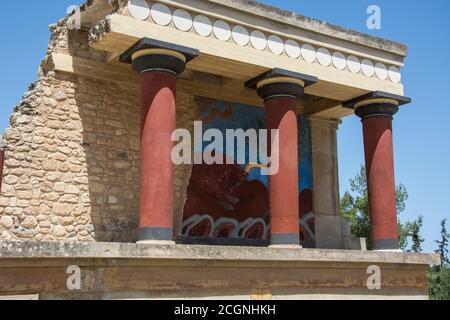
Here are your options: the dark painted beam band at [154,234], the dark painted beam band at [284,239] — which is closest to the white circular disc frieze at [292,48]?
the dark painted beam band at [284,239]

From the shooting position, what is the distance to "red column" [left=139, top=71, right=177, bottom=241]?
7.42 meters

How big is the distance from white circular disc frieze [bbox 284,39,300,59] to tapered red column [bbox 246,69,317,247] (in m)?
0.39

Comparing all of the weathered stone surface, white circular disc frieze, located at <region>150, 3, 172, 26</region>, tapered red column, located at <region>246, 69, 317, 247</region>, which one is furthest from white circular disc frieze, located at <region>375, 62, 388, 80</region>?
the weathered stone surface

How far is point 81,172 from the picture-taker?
8852mm

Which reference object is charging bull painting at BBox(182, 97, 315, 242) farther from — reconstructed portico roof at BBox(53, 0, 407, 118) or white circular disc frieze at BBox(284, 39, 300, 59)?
white circular disc frieze at BBox(284, 39, 300, 59)

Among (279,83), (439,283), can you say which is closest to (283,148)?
(279,83)

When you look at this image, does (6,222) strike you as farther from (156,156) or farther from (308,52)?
(308,52)

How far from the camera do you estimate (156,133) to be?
759 cm

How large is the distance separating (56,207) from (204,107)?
134 inches

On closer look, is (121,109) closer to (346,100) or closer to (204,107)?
(204,107)

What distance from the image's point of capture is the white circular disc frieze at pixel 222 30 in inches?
334

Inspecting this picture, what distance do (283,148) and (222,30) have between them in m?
2.07
